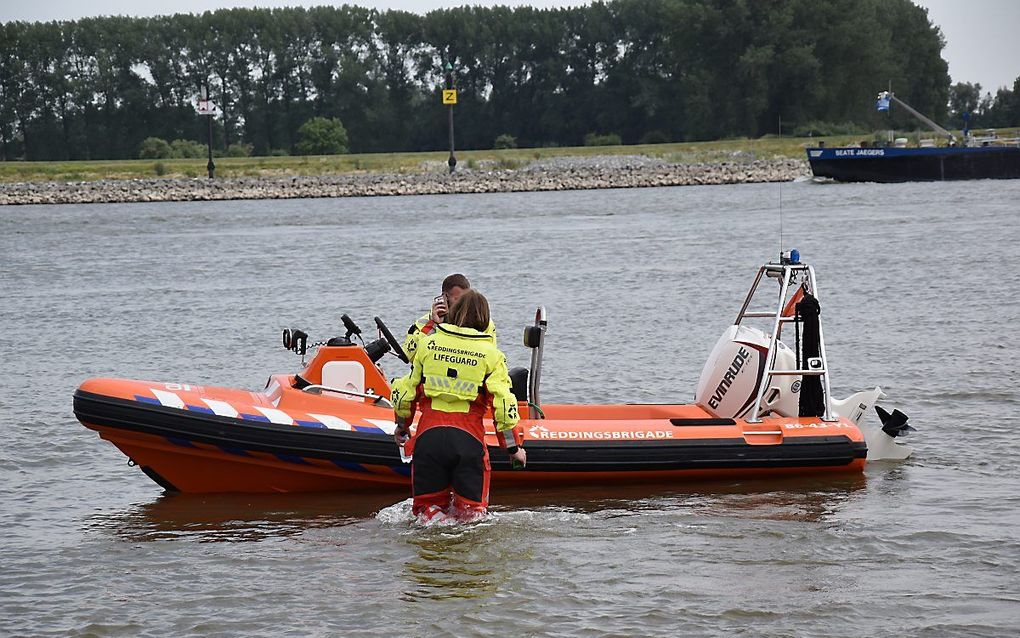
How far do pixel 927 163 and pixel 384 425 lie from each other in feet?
137

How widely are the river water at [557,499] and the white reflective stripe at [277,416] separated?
54 centimetres

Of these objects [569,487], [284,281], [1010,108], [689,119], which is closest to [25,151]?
[689,119]

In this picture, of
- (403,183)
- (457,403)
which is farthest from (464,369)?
(403,183)

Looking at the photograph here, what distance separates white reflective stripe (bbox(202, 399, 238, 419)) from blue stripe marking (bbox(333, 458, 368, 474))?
A: 0.65 m

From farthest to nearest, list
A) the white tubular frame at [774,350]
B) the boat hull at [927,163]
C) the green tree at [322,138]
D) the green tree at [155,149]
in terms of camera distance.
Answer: the green tree at [322,138]
the green tree at [155,149]
the boat hull at [927,163]
the white tubular frame at [774,350]

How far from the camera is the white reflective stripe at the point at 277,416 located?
8164 millimetres

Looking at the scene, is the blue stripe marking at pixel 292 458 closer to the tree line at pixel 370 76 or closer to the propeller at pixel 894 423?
the propeller at pixel 894 423

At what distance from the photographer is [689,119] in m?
79.7

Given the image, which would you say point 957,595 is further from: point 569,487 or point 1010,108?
point 1010,108

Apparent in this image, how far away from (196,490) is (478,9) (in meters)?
82.9

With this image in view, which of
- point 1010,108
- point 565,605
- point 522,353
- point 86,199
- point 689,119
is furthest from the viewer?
point 1010,108

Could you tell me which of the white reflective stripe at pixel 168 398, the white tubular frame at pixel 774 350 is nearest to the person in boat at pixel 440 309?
the white reflective stripe at pixel 168 398

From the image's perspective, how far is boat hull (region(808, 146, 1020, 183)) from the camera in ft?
154

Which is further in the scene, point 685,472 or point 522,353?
point 522,353
